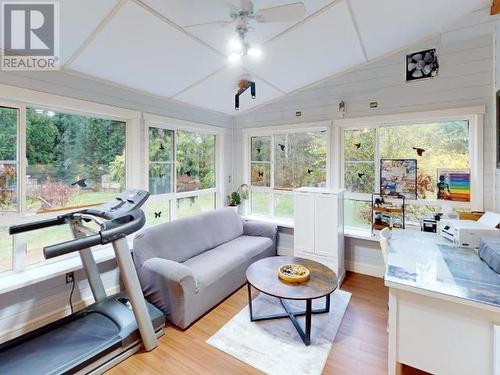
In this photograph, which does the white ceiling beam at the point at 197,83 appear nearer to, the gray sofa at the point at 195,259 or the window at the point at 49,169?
the window at the point at 49,169

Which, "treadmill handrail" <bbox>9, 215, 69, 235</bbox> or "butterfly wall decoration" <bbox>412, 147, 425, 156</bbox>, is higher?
"butterfly wall decoration" <bbox>412, 147, 425, 156</bbox>

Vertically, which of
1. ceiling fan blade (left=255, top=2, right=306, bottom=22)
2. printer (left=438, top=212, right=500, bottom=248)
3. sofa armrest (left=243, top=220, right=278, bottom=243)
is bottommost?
sofa armrest (left=243, top=220, right=278, bottom=243)

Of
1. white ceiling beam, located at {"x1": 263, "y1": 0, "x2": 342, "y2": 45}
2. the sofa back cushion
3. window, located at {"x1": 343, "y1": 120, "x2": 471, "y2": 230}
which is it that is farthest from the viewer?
window, located at {"x1": 343, "y1": 120, "x2": 471, "y2": 230}

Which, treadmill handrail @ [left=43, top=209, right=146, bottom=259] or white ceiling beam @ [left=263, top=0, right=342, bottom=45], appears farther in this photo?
white ceiling beam @ [left=263, top=0, right=342, bottom=45]

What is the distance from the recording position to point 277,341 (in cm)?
227

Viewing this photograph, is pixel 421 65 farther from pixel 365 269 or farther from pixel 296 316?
pixel 296 316

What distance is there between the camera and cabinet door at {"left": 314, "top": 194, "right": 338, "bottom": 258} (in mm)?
3301

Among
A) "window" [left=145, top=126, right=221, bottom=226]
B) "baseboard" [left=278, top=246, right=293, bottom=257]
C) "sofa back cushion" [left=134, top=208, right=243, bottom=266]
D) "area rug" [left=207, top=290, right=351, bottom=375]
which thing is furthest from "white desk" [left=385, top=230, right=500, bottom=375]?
"window" [left=145, top=126, right=221, bottom=226]

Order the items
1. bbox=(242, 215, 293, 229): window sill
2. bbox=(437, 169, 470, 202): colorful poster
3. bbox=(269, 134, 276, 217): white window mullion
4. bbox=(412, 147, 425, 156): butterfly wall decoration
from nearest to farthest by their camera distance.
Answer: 1. bbox=(437, 169, 470, 202): colorful poster
2. bbox=(412, 147, 425, 156): butterfly wall decoration
3. bbox=(242, 215, 293, 229): window sill
4. bbox=(269, 134, 276, 217): white window mullion

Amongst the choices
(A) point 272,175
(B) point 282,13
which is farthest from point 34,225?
(A) point 272,175

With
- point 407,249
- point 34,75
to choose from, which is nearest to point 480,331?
point 407,249

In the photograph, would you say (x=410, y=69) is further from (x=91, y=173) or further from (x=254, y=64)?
(x=91, y=173)

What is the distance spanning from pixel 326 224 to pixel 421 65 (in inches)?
89.1

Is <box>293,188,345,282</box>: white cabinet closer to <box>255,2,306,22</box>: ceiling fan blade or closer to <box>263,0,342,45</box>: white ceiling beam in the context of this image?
<box>263,0,342,45</box>: white ceiling beam
